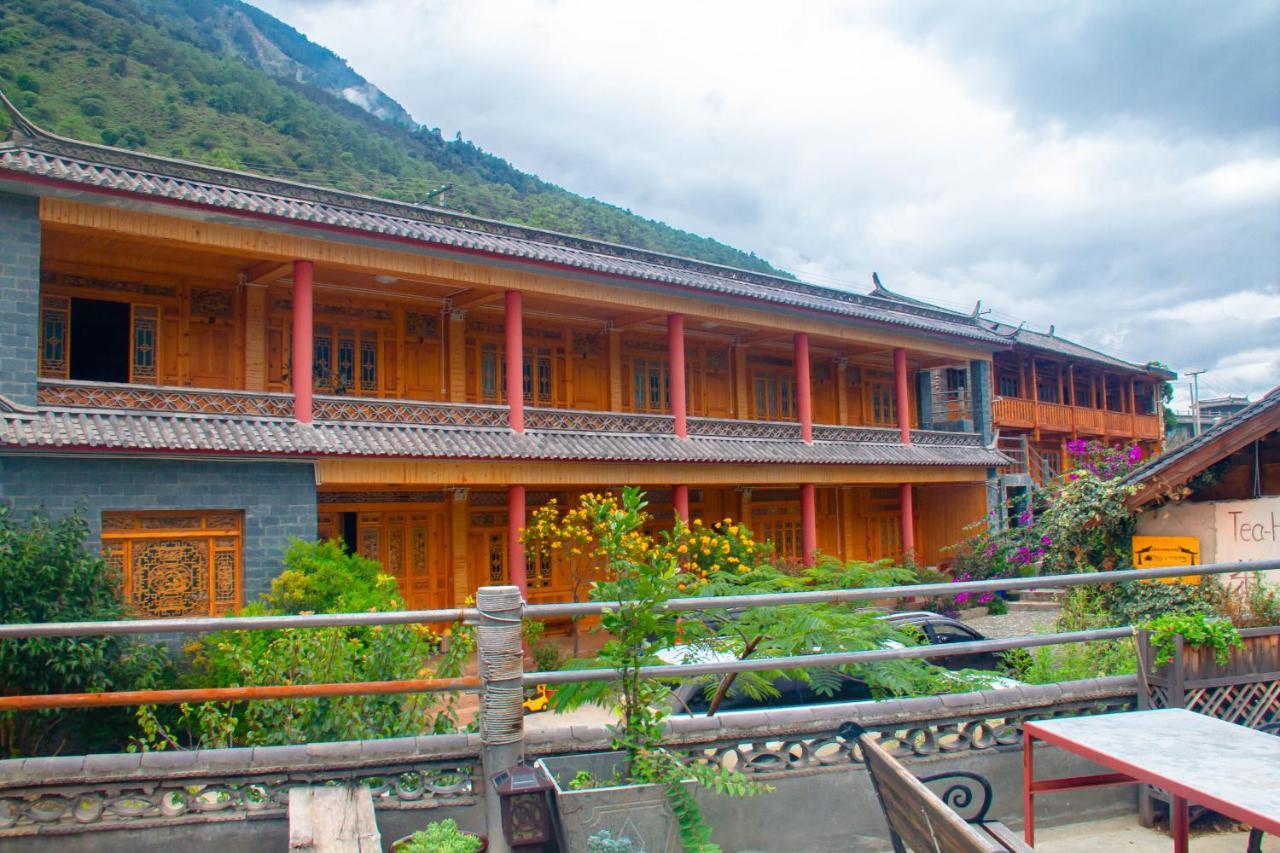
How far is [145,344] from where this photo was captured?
15562 millimetres

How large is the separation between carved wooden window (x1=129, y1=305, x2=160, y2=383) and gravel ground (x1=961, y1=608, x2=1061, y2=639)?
15.2 metres

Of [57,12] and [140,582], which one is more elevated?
[57,12]

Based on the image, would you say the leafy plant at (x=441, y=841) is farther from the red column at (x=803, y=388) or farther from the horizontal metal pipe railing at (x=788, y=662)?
the red column at (x=803, y=388)

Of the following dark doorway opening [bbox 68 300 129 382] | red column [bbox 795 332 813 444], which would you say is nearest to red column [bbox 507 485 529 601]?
dark doorway opening [bbox 68 300 129 382]

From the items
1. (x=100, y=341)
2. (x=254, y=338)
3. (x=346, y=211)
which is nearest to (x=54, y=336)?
(x=100, y=341)

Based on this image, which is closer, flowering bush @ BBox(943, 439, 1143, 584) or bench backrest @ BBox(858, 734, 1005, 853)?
bench backrest @ BBox(858, 734, 1005, 853)

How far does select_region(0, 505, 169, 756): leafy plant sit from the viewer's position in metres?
9.23

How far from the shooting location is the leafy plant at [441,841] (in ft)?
13.3

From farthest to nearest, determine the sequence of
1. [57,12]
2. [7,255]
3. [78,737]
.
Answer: [57,12] → [7,255] → [78,737]

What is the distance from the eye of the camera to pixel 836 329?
22.2m

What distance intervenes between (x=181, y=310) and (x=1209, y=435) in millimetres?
14557

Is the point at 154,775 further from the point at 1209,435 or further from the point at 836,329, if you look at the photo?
the point at 836,329

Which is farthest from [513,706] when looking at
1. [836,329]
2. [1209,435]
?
[836,329]

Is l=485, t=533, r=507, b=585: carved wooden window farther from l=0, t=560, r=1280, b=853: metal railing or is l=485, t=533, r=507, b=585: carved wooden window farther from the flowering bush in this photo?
l=0, t=560, r=1280, b=853: metal railing
